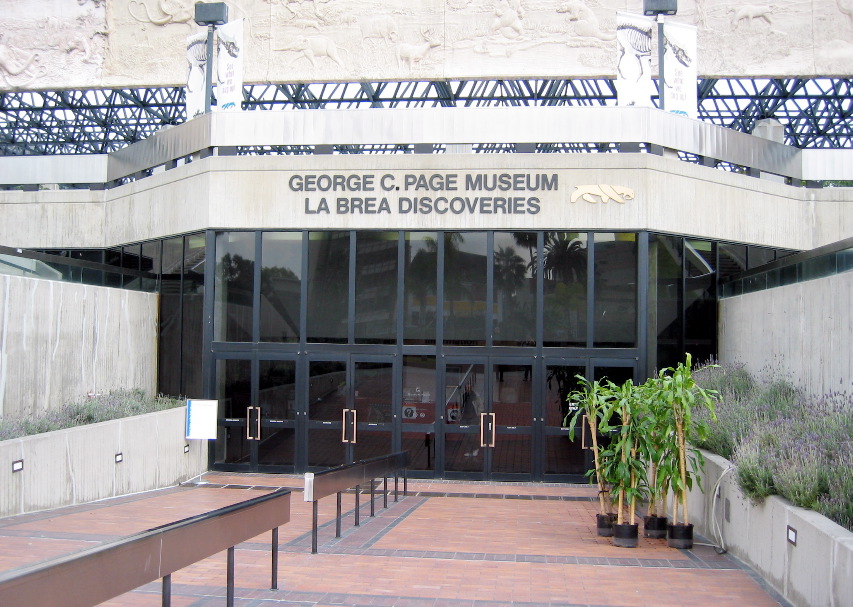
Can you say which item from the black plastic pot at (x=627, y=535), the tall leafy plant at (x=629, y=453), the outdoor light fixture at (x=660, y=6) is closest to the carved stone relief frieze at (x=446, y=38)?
the outdoor light fixture at (x=660, y=6)

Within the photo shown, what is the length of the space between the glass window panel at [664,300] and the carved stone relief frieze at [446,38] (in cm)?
438

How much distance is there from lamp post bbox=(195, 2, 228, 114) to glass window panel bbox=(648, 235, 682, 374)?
8.75 m

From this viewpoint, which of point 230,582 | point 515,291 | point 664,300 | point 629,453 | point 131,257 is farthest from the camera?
point 131,257

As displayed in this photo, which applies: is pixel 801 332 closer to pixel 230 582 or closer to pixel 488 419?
pixel 488 419

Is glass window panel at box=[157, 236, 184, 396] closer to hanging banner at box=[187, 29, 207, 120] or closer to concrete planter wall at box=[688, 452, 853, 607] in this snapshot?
hanging banner at box=[187, 29, 207, 120]

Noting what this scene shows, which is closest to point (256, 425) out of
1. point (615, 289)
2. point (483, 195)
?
point (483, 195)

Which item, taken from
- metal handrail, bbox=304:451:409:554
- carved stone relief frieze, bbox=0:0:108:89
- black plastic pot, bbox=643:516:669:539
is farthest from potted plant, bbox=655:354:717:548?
carved stone relief frieze, bbox=0:0:108:89

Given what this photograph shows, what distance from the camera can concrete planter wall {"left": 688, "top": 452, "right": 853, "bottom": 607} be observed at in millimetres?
5434

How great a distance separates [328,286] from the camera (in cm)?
1489

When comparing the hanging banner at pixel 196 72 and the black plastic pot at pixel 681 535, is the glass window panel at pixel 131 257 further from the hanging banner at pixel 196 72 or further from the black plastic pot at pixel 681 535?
the black plastic pot at pixel 681 535

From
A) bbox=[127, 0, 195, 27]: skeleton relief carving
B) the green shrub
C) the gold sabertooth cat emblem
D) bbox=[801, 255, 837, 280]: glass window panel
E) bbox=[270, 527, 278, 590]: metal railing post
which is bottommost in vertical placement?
bbox=[270, 527, 278, 590]: metal railing post

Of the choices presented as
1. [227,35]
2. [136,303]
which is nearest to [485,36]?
[227,35]

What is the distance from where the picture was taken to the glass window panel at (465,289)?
1460cm

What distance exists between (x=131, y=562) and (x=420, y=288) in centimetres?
1079
